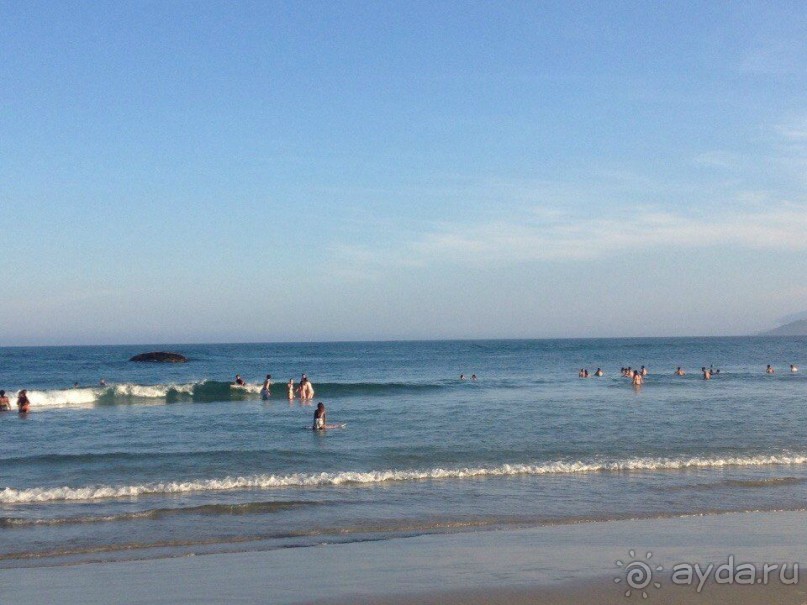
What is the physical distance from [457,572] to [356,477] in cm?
706

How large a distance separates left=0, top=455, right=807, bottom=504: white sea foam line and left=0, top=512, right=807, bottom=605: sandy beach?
4.78m

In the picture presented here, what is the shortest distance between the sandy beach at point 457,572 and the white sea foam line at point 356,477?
478cm

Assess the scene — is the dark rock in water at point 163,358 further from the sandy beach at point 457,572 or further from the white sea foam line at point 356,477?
the sandy beach at point 457,572

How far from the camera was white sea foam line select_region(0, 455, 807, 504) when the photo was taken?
1443 centimetres

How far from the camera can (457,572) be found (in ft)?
29.8

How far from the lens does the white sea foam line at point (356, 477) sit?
1443 centimetres

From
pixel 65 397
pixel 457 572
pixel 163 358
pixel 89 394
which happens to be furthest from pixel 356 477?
pixel 163 358

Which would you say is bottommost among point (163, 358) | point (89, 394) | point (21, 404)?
point (163, 358)

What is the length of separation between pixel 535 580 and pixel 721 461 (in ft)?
35.2

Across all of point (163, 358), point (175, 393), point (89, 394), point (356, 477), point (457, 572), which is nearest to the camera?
point (457, 572)

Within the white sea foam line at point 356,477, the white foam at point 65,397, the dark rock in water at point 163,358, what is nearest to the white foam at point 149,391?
the white foam at point 65,397

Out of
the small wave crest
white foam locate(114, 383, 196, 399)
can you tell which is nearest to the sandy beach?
the small wave crest

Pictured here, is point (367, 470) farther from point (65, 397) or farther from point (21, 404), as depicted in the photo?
point (65, 397)

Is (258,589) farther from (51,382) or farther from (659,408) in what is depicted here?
(51,382)
